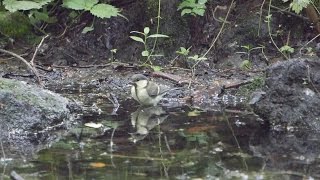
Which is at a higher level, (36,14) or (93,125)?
(36,14)

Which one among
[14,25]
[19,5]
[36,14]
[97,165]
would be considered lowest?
[97,165]

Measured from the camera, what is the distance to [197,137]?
229 inches

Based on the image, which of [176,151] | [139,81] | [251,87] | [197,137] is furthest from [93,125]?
[251,87]

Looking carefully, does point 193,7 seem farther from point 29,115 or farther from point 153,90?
point 29,115

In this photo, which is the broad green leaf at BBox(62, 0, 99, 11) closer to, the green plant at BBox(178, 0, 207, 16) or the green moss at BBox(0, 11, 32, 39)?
the green moss at BBox(0, 11, 32, 39)

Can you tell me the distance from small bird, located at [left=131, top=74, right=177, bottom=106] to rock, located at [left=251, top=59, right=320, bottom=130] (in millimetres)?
1426

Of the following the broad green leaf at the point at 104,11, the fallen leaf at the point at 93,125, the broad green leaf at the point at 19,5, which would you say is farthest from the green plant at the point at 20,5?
the fallen leaf at the point at 93,125

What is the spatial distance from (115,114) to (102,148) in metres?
1.46

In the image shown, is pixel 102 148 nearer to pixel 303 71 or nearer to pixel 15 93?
pixel 15 93

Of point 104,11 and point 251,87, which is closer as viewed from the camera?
point 251,87

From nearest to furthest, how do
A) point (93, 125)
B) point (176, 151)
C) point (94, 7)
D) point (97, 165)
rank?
point (97, 165)
point (176, 151)
point (93, 125)
point (94, 7)

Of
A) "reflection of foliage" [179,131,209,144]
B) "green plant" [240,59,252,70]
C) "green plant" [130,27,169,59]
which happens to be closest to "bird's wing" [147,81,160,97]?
"green plant" [130,27,169,59]

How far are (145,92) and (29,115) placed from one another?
1.57 metres

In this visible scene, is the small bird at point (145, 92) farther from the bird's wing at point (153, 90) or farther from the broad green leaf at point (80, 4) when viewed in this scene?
the broad green leaf at point (80, 4)
